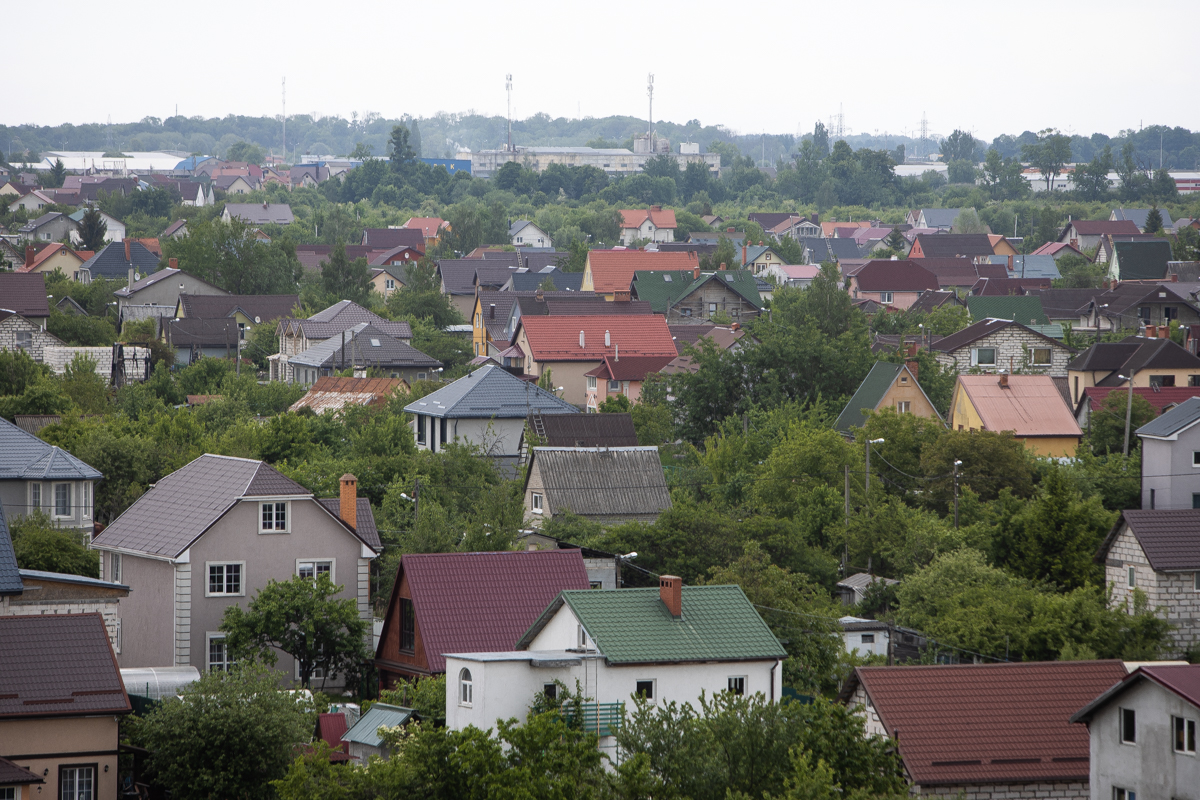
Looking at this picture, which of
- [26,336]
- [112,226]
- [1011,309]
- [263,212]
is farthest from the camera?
[263,212]

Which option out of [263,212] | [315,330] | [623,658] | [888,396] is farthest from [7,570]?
[263,212]

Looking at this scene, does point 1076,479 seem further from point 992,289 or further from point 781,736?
point 992,289

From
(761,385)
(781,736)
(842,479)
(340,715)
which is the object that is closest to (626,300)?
(761,385)

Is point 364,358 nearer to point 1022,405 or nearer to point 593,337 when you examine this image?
point 593,337

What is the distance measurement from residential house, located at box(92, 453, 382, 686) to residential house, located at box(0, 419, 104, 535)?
146 inches

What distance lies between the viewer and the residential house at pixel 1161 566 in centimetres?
2962

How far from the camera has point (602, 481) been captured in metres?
38.2

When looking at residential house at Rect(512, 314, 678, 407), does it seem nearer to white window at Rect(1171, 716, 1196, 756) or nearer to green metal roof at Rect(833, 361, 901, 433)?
green metal roof at Rect(833, 361, 901, 433)

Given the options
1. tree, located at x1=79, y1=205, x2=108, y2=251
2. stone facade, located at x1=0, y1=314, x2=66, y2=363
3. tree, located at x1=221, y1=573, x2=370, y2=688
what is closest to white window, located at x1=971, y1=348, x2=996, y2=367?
stone facade, located at x1=0, y1=314, x2=66, y2=363

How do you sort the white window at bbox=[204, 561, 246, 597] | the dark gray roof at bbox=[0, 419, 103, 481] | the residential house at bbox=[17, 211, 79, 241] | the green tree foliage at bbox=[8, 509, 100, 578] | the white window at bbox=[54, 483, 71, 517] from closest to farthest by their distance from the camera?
1. the white window at bbox=[204, 561, 246, 597]
2. the green tree foliage at bbox=[8, 509, 100, 578]
3. the dark gray roof at bbox=[0, 419, 103, 481]
4. the white window at bbox=[54, 483, 71, 517]
5. the residential house at bbox=[17, 211, 79, 241]

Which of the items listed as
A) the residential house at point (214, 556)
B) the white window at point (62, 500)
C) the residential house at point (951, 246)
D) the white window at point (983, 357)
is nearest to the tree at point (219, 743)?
the residential house at point (214, 556)

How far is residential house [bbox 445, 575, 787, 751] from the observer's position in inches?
819

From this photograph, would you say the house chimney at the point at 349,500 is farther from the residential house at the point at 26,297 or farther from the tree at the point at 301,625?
the residential house at the point at 26,297

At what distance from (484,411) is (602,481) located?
1029cm
